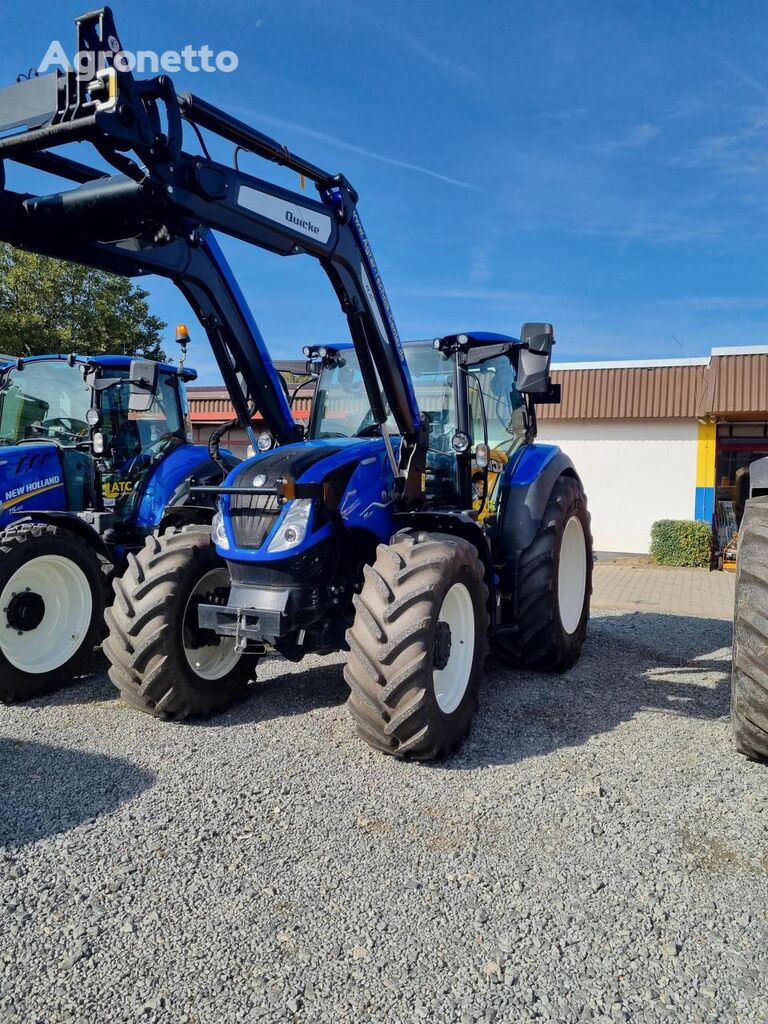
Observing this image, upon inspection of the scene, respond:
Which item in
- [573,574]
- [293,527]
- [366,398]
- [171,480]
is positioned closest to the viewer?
[293,527]

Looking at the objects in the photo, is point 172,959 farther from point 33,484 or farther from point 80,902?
point 33,484

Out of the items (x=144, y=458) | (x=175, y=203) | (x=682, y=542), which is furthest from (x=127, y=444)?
(x=682, y=542)

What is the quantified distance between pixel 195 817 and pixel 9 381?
4.98 meters

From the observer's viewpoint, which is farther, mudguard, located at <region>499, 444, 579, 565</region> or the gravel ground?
mudguard, located at <region>499, 444, 579, 565</region>

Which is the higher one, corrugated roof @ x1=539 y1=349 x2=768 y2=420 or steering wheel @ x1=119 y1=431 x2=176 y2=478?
corrugated roof @ x1=539 y1=349 x2=768 y2=420

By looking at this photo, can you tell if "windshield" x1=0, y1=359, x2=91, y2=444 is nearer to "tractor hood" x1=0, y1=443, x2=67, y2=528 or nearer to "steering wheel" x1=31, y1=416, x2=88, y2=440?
"steering wheel" x1=31, y1=416, x2=88, y2=440

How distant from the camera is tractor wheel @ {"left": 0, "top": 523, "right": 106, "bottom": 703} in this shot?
202 inches

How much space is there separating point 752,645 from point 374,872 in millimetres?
2085

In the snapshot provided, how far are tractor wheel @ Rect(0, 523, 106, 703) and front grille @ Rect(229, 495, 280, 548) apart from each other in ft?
5.89

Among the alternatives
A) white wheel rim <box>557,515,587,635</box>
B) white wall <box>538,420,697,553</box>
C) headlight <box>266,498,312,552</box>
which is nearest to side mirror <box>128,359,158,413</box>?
headlight <box>266,498,312,552</box>

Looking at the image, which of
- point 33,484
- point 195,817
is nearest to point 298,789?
point 195,817

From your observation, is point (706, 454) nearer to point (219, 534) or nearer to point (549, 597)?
point (549, 597)

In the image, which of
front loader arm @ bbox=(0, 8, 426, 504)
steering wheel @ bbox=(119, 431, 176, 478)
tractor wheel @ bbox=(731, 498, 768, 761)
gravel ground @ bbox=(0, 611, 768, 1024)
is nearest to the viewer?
gravel ground @ bbox=(0, 611, 768, 1024)

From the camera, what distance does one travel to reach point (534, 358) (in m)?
5.26
